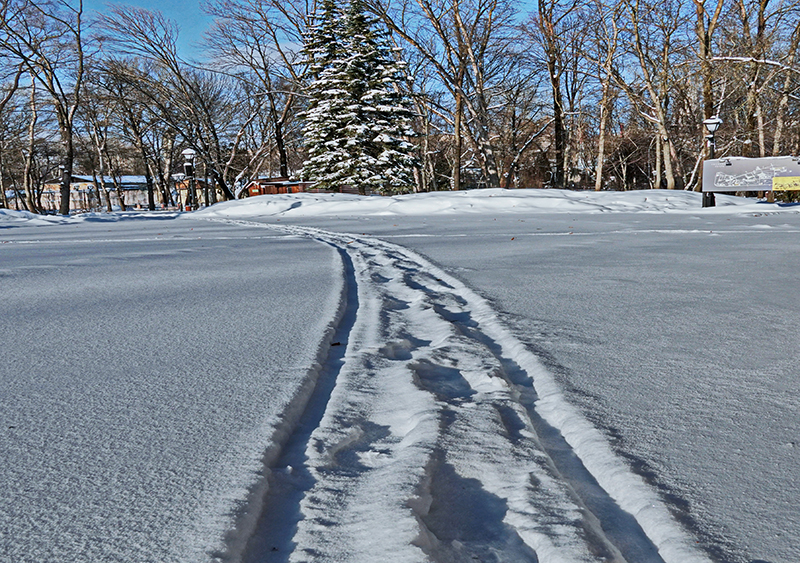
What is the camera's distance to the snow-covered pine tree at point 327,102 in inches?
943

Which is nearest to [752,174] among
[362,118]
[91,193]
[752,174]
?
[752,174]

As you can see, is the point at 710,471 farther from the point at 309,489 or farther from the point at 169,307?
the point at 169,307

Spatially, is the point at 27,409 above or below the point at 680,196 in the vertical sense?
below

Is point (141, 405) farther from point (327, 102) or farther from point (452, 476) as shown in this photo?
point (327, 102)

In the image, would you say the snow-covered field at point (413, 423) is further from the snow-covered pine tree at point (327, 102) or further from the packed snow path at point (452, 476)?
the snow-covered pine tree at point (327, 102)

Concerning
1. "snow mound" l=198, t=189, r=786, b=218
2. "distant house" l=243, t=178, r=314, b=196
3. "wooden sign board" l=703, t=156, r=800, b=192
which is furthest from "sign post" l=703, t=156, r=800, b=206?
"distant house" l=243, t=178, r=314, b=196

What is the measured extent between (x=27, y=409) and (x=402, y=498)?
44.2 inches

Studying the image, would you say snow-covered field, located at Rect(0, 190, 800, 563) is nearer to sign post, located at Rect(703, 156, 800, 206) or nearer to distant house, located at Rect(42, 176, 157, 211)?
sign post, located at Rect(703, 156, 800, 206)

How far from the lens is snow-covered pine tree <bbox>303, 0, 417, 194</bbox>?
23.5 m

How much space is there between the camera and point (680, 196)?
605 inches

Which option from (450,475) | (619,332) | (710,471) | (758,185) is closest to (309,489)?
(450,475)

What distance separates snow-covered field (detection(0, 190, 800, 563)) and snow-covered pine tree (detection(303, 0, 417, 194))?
2058 centimetres

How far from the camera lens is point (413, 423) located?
1564 mm

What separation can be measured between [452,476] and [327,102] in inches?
959
